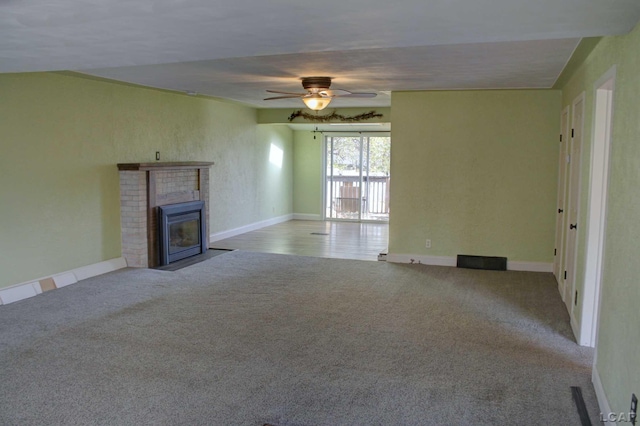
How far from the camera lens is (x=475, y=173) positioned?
266 inches

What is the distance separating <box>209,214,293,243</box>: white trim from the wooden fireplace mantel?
1420 millimetres

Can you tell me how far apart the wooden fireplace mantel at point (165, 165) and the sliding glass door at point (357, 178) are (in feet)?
14.2

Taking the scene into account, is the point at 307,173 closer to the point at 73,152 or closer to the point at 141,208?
the point at 141,208

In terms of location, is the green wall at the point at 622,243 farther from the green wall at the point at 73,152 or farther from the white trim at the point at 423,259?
the green wall at the point at 73,152

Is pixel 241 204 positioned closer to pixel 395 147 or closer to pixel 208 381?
pixel 395 147

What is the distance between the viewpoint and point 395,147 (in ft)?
22.9

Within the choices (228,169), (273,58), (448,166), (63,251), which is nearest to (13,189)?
(63,251)

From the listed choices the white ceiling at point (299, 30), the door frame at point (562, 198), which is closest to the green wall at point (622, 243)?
the white ceiling at point (299, 30)

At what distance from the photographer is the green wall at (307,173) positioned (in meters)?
12.0

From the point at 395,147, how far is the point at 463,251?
1703 millimetres

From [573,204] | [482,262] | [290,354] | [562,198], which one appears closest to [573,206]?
[573,204]

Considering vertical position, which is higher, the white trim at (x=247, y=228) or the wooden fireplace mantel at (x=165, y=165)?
the wooden fireplace mantel at (x=165, y=165)

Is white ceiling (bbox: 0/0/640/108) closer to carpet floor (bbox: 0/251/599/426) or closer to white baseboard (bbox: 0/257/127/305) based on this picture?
carpet floor (bbox: 0/251/599/426)

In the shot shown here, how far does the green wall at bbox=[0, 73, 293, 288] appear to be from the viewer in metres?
5.07
